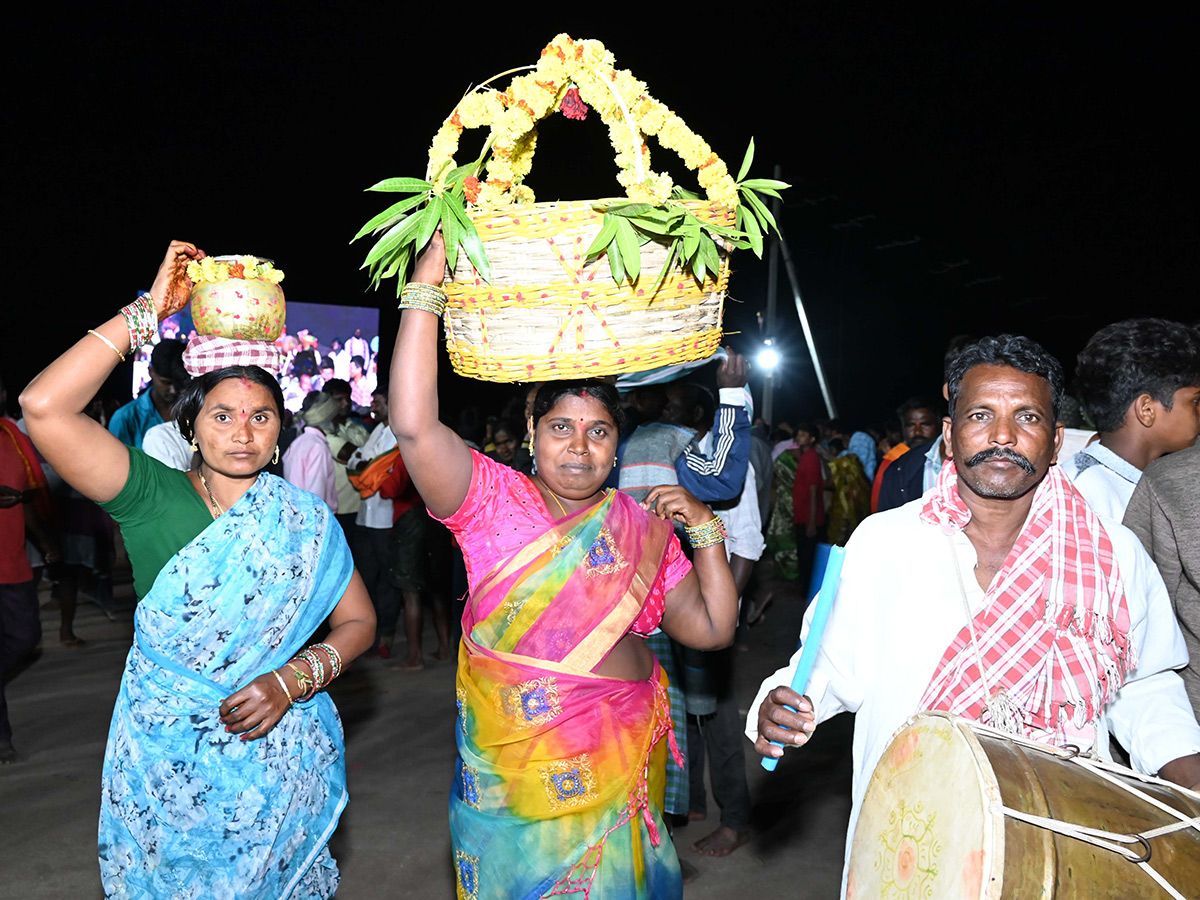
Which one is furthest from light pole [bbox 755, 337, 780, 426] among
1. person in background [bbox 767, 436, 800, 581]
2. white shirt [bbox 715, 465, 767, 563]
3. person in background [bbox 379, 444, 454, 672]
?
white shirt [bbox 715, 465, 767, 563]

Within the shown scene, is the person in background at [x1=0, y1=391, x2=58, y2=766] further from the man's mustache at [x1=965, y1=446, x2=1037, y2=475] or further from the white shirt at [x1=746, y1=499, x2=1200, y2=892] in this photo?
the man's mustache at [x1=965, y1=446, x2=1037, y2=475]

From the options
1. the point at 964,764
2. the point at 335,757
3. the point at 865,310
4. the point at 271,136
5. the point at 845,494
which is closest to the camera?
the point at 964,764

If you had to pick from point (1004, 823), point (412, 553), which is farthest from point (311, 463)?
point (1004, 823)

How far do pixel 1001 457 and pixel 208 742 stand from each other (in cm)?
215

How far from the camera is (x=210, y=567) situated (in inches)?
99.4

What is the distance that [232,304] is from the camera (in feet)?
8.63

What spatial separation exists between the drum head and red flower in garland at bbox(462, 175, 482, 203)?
4.70ft

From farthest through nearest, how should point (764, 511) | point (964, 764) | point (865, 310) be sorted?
point (865, 310) < point (764, 511) < point (964, 764)

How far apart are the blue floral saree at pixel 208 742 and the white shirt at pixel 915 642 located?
1.37m

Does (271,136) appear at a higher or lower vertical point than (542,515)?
higher

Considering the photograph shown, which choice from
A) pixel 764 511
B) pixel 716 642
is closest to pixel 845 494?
pixel 764 511

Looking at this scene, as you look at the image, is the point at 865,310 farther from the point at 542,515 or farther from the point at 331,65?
the point at 542,515

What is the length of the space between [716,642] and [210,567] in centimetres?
142

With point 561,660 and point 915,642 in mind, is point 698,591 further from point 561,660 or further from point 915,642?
point 915,642
